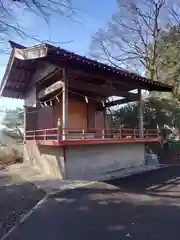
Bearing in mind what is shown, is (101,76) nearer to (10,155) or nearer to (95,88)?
(95,88)

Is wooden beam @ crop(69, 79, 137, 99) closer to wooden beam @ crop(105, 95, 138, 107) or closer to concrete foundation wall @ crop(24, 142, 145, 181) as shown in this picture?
wooden beam @ crop(105, 95, 138, 107)

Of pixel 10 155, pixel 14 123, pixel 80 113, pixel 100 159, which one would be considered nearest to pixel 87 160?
pixel 100 159

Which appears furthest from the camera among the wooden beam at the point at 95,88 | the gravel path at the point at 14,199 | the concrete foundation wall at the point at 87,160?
the wooden beam at the point at 95,88

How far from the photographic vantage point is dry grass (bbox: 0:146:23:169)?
13.8 metres

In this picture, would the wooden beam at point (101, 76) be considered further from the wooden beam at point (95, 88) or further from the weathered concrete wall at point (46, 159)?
the weathered concrete wall at point (46, 159)

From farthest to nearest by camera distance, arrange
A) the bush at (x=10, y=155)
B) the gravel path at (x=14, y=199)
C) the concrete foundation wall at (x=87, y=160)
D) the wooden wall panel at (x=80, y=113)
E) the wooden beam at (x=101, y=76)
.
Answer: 1. the bush at (x=10, y=155)
2. the wooden wall panel at (x=80, y=113)
3. the wooden beam at (x=101, y=76)
4. the concrete foundation wall at (x=87, y=160)
5. the gravel path at (x=14, y=199)

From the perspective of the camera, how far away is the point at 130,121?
1564 centimetres

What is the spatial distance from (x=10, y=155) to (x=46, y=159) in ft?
15.3

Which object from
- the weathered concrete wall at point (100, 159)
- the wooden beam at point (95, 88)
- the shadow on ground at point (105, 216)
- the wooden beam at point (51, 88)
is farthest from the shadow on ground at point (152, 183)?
the wooden beam at point (51, 88)

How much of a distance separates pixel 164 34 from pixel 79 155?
44.4ft

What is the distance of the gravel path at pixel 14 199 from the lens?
4902 mm

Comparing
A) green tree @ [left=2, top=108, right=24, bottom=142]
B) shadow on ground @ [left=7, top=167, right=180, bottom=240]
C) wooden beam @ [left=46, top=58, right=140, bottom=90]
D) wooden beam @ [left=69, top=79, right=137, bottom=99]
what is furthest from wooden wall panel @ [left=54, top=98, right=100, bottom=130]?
green tree @ [left=2, top=108, right=24, bottom=142]

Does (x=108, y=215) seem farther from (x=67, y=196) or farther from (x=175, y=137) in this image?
(x=175, y=137)

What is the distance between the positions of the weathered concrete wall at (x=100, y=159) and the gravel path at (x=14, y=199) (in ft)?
5.60
